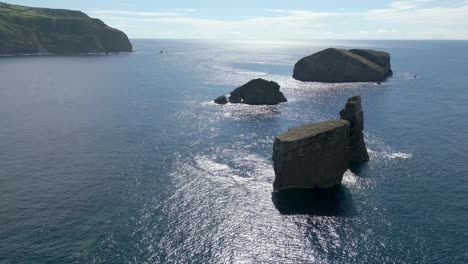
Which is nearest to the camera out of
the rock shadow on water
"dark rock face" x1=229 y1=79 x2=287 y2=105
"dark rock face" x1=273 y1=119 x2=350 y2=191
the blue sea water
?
the blue sea water

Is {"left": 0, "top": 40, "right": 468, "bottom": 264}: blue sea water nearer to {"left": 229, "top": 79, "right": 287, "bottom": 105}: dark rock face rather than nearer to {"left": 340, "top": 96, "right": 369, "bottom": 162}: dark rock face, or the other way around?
{"left": 340, "top": 96, "right": 369, "bottom": 162}: dark rock face

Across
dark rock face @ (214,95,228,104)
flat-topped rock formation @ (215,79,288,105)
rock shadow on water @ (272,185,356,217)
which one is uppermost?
flat-topped rock formation @ (215,79,288,105)

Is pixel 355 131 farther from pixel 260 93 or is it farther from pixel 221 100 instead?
pixel 221 100

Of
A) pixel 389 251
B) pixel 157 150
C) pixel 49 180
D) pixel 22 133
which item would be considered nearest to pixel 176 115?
pixel 157 150

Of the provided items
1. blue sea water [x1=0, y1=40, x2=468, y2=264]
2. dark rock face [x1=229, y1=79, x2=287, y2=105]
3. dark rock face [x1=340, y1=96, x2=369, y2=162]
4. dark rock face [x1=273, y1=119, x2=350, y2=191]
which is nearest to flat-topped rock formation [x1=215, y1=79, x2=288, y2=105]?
dark rock face [x1=229, y1=79, x2=287, y2=105]

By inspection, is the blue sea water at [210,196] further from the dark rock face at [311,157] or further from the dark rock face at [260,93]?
the dark rock face at [260,93]

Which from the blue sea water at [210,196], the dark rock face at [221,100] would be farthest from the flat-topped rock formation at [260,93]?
the blue sea water at [210,196]

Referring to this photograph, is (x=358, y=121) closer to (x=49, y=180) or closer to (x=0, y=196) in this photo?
(x=49, y=180)
